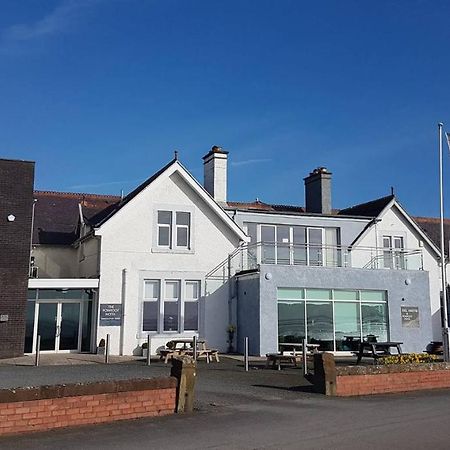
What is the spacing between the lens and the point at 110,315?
22844 millimetres

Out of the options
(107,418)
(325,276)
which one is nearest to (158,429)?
(107,418)

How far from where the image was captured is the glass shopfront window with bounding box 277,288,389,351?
77.5 ft

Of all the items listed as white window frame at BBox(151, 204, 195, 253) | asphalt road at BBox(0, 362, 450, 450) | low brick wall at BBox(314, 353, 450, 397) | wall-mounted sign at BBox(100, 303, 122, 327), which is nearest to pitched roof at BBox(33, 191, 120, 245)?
white window frame at BBox(151, 204, 195, 253)

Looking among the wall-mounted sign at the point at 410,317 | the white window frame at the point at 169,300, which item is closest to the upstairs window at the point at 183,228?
the white window frame at the point at 169,300

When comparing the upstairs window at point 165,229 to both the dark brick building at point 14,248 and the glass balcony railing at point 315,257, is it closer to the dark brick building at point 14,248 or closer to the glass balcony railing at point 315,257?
the glass balcony railing at point 315,257

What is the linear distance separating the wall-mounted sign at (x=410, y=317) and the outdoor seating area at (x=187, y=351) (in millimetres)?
8918

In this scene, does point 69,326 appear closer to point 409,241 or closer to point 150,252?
point 150,252

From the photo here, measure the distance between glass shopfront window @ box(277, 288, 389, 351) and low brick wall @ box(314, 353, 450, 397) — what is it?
8342mm

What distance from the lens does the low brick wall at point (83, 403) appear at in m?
8.37

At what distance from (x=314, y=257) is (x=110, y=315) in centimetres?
894

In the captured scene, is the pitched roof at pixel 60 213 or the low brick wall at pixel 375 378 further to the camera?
the pitched roof at pixel 60 213

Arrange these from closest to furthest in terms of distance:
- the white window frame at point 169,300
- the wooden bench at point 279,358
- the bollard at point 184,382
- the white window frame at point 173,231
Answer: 1. the bollard at point 184,382
2. the wooden bench at point 279,358
3. the white window frame at point 169,300
4. the white window frame at point 173,231

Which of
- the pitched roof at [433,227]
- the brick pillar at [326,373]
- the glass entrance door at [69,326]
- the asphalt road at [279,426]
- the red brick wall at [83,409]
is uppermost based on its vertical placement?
the pitched roof at [433,227]

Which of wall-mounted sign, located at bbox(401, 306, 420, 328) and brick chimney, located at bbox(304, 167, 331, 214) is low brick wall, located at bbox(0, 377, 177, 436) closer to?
wall-mounted sign, located at bbox(401, 306, 420, 328)
